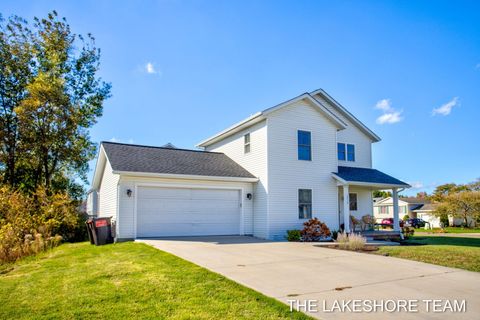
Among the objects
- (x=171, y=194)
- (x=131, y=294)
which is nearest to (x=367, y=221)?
(x=171, y=194)

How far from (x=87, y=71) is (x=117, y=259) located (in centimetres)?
1934

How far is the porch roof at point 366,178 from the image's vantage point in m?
16.3

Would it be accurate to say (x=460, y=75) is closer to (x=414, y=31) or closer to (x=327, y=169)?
(x=414, y=31)

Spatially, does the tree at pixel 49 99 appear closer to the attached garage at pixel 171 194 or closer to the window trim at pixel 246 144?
the attached garage at pixel 171 194

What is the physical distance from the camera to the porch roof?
16.3 meters

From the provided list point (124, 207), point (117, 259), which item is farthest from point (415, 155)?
point (117, 259)

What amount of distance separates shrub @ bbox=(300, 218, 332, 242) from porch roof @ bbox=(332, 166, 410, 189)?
8.39 feet

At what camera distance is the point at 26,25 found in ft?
70.7

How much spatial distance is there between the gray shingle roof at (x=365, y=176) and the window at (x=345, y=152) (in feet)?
2.60

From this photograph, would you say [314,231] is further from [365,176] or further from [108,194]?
[108,194]

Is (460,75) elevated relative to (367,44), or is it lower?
lower

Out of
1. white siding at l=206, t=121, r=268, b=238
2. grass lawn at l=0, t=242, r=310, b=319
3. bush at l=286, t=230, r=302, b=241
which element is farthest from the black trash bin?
bush at l=286, t=230, r=302, b=241

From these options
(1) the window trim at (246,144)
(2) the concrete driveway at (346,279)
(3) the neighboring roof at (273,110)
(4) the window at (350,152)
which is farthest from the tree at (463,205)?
(2) the concrete driveway at (346,279)

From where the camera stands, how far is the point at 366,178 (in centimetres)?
1753
